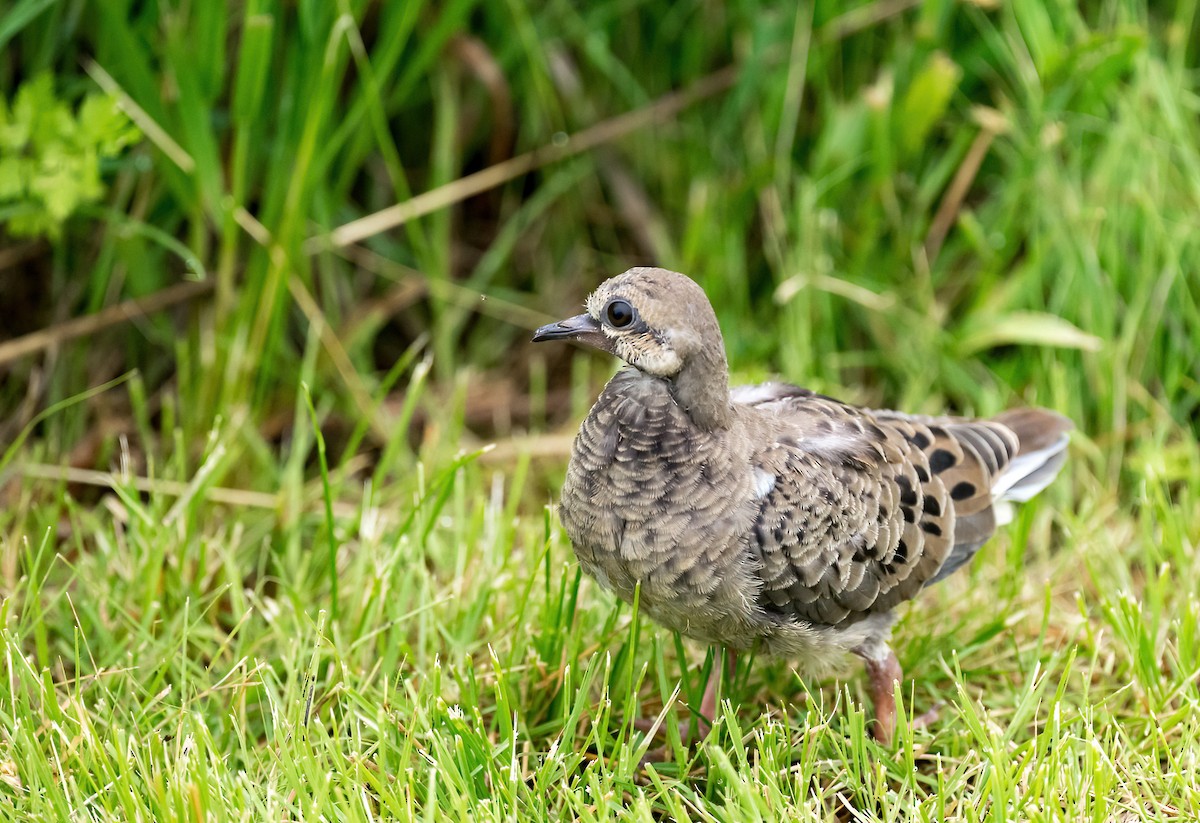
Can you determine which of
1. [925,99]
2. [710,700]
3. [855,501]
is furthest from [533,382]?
[855,501]

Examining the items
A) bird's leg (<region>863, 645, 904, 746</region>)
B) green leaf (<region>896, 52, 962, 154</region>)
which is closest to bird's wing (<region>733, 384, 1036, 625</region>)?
bird's leg (<region>863, 645, 904, 746</region>)

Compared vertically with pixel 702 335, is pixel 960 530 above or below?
below

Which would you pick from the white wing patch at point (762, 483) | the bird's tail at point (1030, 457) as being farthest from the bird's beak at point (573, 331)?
the bird's tail at point (1030, 457)

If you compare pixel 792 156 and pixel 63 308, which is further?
pixel 792 156

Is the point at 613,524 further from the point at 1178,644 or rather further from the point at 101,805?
Result: the point at 1178,644

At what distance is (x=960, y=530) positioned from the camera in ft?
11.2

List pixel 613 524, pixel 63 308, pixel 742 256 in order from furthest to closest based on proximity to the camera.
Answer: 1. pixel 742 256
2. pixel 63 308
3. pixel 613 524

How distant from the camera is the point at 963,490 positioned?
3.45m

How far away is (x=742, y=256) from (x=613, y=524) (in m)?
2.17

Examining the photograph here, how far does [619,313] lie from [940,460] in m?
1.11

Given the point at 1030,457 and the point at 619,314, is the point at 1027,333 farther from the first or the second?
the point at 619,314

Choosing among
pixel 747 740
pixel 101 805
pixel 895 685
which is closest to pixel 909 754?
pixel 895 685

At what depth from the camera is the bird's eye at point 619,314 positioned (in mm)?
2828

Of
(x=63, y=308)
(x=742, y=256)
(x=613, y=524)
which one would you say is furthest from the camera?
(x=742, y=256)
